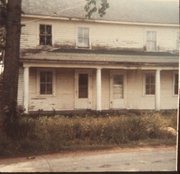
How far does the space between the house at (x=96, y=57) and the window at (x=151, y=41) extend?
73 millimetres

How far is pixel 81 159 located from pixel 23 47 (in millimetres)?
11866

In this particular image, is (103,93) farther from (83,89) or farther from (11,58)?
(11,58)

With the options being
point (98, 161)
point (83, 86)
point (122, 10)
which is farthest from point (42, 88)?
point (98, 161)

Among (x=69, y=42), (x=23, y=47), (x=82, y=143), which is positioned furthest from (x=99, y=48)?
(x=82, y=143)

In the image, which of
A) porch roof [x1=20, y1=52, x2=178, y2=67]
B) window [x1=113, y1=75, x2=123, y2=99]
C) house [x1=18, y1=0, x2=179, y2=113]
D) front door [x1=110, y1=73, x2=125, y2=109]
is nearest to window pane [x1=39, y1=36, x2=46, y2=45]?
house [x1=18, y1=0, x2=179, y2=113]

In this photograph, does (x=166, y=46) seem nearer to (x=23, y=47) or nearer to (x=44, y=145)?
(x=23, y=47)

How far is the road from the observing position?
7012mm

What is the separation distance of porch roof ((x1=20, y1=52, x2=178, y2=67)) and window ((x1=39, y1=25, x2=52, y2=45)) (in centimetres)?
127

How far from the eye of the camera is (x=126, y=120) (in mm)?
10781

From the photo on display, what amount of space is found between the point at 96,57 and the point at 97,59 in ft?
1.94

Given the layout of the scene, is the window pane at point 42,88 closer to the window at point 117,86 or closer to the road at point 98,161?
the window at point 117,86

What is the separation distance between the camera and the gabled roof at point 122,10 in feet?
62.8

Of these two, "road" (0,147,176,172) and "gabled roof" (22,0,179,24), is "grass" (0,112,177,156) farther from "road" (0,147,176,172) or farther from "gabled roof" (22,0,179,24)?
"gabled roof" (22,0,179,24)

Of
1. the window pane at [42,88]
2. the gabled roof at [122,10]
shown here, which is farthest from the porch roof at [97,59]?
the gabled roof at [122,10]
